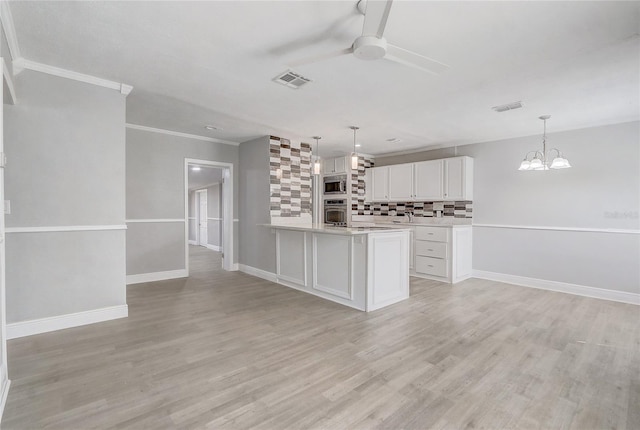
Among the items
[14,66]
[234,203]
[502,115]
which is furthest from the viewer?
[234,203]

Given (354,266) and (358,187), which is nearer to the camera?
(354,266)

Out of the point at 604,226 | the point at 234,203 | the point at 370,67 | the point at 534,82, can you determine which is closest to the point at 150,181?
the point at 234,203

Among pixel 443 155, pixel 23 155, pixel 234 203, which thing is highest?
pixel 443 155

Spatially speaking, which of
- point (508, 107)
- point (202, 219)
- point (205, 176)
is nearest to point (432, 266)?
point (508, 107)

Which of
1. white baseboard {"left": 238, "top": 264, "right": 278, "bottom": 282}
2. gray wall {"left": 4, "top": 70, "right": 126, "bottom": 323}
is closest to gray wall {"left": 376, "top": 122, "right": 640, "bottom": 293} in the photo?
white baseboard {"left": 238, "top": 264, "right": 278, "bottom": 282}

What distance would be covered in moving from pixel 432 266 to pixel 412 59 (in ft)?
13.9

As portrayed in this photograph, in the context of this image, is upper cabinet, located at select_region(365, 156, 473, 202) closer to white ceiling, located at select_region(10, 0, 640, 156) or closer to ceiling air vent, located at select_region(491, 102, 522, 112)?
white ceiling, located at select_region(10, 0, 640, 156)

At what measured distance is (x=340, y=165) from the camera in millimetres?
7082

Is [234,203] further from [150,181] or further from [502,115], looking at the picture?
[502,115]

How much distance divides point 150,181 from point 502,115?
5474 millimetres

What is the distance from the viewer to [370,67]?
276 centimetres

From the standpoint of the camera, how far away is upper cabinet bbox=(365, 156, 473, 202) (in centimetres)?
555

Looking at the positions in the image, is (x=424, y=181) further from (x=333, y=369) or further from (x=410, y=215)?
(x=333, y=369)

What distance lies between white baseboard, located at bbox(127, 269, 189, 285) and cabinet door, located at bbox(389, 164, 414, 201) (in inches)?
175
